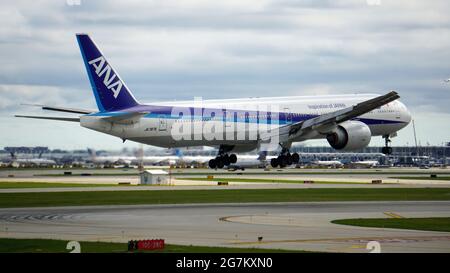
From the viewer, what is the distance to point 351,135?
92500 mm

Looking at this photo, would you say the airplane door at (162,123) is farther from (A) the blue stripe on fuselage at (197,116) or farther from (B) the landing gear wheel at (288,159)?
(B) the landing gear wheel at (288,159)

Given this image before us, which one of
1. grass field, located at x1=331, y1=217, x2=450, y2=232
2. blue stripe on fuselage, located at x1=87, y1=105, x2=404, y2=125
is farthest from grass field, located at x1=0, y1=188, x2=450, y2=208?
grass field, located at x1=331, y1=217, x2=450, y2=232

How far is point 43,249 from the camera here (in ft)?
124

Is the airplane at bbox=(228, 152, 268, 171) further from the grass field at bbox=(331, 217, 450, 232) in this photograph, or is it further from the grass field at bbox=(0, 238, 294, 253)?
the grass field at bbox=(0, 238, 294, 253)

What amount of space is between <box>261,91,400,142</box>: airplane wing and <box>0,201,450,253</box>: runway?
77.2 ft

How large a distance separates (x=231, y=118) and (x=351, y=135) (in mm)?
12269

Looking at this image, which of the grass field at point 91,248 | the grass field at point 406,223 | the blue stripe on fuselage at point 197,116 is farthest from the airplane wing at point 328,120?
the grass field at point 91,248

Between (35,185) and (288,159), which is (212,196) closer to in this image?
(288,159)

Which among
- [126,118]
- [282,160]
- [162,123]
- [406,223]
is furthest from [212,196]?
[406,223]

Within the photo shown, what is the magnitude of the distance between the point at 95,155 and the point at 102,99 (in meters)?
13.7

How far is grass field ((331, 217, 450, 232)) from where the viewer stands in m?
47.3

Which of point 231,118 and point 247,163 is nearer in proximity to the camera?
point 231,118

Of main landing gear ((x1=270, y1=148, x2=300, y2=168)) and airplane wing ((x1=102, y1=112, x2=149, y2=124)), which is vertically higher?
airplane wing ((x1=102, y1=112, x2=149, y2=124))
